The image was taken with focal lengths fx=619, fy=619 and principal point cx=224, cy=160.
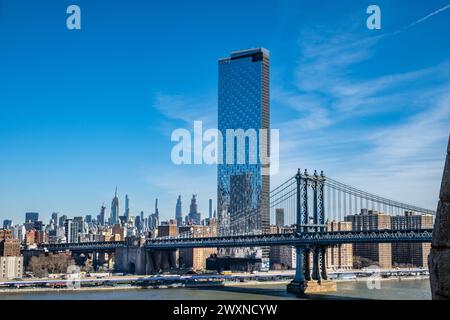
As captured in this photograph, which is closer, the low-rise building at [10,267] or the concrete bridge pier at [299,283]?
the concrete bridge pier at [299,283]

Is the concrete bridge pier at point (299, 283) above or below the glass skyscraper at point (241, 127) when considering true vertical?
below

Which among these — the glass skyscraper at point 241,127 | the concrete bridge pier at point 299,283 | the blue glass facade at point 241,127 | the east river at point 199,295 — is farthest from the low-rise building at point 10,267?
the glass skyscraper at point 241,127

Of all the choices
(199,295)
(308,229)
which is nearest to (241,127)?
(308,229)

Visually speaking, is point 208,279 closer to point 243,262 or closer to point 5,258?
point 5,258

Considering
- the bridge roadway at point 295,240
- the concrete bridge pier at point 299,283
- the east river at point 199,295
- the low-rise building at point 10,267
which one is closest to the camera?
the east river at point 199,295

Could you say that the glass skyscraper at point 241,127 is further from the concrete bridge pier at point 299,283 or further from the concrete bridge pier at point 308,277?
the concrete bridge pier at point 299,283

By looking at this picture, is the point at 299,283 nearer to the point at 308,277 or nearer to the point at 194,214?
the point at 308,277
